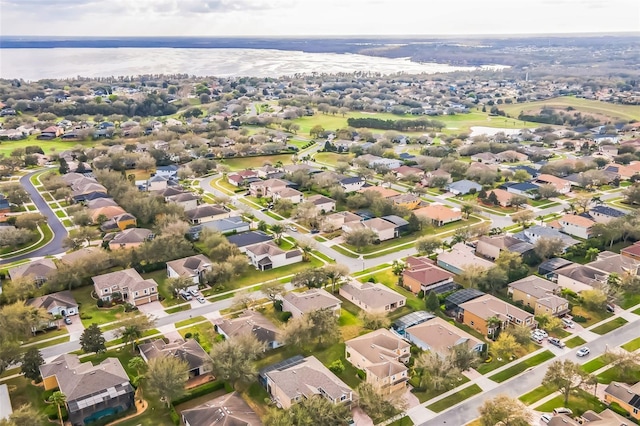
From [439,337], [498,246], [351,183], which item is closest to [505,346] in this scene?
[439,337]

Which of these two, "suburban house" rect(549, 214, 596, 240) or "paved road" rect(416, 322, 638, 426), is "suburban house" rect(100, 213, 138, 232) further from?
"suburban house" rect(549, 214, 596, 240)

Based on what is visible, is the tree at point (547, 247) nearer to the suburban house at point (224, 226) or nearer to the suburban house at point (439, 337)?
the suburban house at point (439, 337)

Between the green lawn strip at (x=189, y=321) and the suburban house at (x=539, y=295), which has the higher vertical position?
the suburban house at (x=539, y=295)

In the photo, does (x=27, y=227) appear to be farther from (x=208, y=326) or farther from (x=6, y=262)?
(x=208, y=326)

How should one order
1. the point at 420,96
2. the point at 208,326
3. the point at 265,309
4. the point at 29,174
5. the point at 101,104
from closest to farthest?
the point at 208,326, the point at 265,309, the point at 29,174, the point at 101,104, the point at 420,96

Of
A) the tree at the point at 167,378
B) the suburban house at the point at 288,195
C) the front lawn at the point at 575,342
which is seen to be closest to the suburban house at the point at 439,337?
the front lawn at the point at 575,342

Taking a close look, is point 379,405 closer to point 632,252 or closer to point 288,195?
point 632,252

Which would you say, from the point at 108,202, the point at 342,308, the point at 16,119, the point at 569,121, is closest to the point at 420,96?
the point at 569,121
